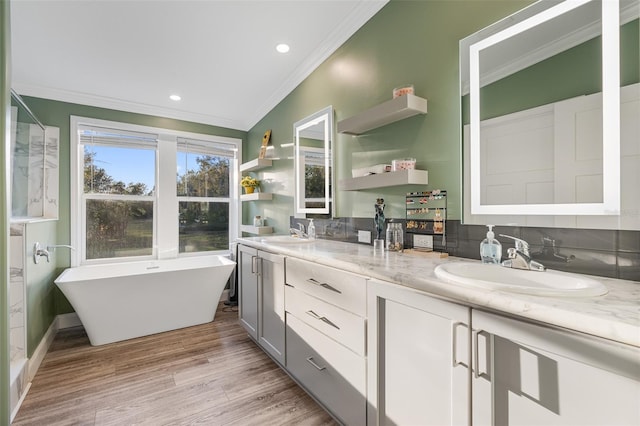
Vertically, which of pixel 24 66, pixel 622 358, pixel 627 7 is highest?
pixel 24 66

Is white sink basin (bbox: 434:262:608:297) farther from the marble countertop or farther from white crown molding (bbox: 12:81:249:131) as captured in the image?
white crown molding (bbox: 12:81:249:131)

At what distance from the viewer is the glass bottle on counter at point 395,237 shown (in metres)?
1.89

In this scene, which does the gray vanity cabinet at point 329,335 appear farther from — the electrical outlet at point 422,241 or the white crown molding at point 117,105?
the white crown molding at point 117,105

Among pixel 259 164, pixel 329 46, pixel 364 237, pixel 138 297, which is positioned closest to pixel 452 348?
pixel 364 237

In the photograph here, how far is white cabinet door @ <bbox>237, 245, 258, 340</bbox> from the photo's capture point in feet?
8.23

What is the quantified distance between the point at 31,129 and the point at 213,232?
84.5 inches

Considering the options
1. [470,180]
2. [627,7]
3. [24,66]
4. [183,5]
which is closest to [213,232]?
[24,66]

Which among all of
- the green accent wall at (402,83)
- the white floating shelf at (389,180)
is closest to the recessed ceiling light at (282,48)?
the green accent wall at (402,83)

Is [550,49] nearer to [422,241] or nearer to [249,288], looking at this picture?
[422,241]

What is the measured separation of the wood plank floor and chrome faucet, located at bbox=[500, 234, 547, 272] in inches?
52.2

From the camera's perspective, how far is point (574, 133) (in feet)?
4.03

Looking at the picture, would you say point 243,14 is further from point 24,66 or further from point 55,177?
point 55,177

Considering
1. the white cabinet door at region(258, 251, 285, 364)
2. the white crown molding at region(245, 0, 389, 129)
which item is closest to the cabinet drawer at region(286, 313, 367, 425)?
the white cabinet door at region(258, 251, 285, 364)

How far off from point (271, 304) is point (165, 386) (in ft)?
2.95
